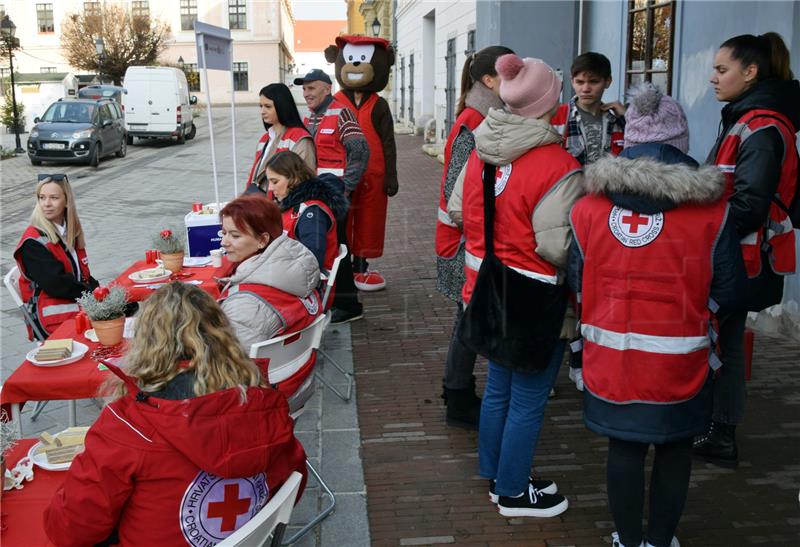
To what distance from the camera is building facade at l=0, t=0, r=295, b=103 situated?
5206 centimetres

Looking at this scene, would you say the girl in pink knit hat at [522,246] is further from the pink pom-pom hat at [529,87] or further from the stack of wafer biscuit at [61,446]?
the stack of wafer biscuit at [61,446]

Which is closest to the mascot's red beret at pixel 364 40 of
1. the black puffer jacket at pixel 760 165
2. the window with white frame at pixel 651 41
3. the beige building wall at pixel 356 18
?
the window with white frame at pixel 651 41

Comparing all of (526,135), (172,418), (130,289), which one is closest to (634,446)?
(526,135)

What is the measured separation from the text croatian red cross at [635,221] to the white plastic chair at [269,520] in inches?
51.9

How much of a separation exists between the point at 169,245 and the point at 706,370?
3.17 metres

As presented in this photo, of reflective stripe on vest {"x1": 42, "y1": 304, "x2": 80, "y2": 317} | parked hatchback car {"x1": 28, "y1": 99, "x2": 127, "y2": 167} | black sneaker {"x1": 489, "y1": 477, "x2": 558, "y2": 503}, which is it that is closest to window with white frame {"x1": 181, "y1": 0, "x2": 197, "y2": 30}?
parked hatchback car {"x1": 28, "y1": 99, "x2": 127, "y2": 167}

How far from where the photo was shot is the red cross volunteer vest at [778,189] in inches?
140

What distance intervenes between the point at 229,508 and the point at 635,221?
60.8 inches

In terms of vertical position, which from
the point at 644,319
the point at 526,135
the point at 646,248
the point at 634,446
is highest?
the point at 526,135

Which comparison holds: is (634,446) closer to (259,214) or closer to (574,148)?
(259,214)

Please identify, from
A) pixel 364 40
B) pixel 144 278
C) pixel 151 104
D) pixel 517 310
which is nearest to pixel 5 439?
pixel 517 310

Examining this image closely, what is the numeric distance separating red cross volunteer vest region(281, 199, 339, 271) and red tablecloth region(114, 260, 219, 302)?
532 mm

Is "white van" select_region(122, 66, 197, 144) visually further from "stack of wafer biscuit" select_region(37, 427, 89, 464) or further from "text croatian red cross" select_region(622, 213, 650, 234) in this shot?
"text croatian red cross" select_region(622, 213, 650, 234)

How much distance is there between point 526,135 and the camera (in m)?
3.04
